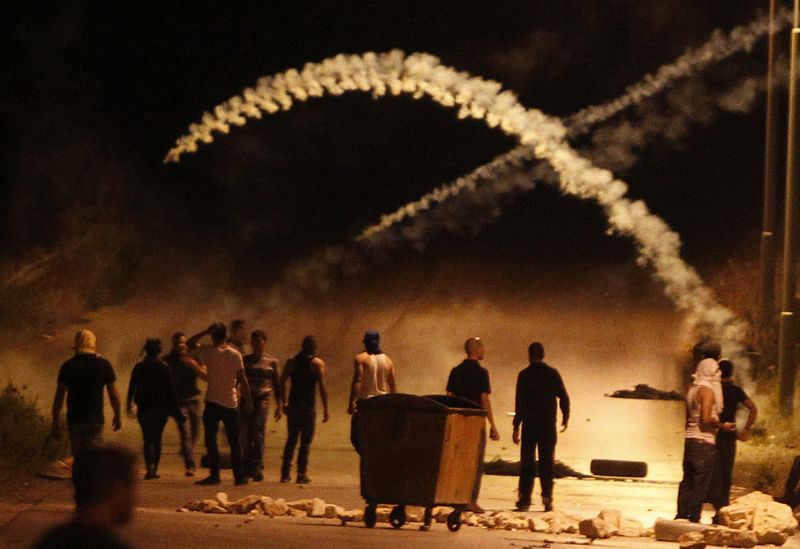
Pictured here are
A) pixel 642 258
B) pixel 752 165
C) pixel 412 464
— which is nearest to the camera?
pixel 412 464

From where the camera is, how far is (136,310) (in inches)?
1555

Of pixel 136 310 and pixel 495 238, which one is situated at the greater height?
pixel 495 238

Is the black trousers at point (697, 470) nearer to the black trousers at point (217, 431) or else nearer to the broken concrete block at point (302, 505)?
the broken concrete block at point (302, 505)

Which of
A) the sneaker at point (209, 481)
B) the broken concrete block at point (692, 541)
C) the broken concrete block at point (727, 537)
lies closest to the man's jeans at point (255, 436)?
the sneaker at point (209, 481)

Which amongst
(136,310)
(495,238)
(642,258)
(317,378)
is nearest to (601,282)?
(642,258)

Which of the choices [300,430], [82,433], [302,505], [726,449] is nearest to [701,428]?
[726,449]

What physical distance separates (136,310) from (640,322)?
12891mm

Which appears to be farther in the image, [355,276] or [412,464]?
[355,276]

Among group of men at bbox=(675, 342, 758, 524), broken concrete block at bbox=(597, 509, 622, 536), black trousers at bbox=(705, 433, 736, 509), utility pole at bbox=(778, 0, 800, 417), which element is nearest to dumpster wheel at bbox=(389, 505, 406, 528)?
broken concrete block at bbox=(597, 509, 622, 536)

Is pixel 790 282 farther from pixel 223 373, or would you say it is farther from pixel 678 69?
pixel 678 69

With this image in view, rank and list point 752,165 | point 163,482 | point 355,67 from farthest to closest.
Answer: point 752,165 → point 355,67 → point 163,482

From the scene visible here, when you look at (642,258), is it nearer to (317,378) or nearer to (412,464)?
(317,378)

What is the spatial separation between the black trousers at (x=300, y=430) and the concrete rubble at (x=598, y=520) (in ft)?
6.46

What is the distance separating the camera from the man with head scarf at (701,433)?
13672mm
